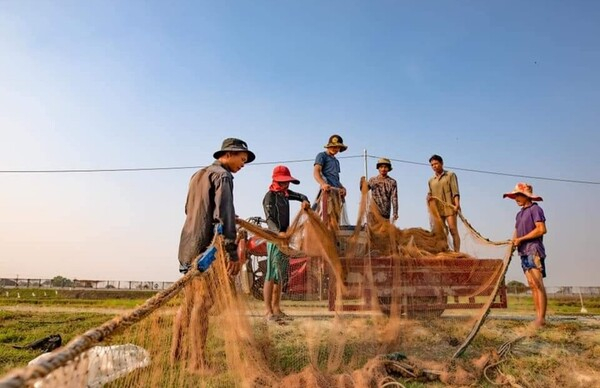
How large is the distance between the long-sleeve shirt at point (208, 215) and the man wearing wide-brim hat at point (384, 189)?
4.22 m

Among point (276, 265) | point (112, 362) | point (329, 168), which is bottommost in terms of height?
point (112, 362)

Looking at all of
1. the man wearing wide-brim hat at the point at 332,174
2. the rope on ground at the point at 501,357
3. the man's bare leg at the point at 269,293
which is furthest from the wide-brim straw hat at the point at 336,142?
the rope on ground at the point at 501,357

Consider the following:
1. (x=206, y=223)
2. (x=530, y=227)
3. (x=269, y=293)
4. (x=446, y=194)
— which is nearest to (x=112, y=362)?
(x=206, y=223)

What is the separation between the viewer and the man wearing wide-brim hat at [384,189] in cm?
809

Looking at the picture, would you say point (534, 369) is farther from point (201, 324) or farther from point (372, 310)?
point (201, 324)

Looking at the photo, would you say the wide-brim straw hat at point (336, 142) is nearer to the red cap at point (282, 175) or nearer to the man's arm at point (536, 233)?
the red cap at point (282, 175)

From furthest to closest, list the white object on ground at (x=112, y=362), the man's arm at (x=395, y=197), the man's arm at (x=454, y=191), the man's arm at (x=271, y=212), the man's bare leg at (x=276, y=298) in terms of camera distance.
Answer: the man's arm at (x=454, y=191) → the man's arm at (x=395, y=197) → the man's arm at (x=271, y=212) → the man's bare leg at (x=276, y=298) → the white object on ground at (x=112, y=362)

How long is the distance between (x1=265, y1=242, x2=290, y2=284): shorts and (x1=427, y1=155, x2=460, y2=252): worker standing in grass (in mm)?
3311

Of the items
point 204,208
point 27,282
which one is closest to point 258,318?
point 204,208

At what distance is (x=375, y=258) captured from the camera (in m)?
6.59

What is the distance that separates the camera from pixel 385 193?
8.17m

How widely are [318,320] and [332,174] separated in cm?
264

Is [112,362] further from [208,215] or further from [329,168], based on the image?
[329,168]

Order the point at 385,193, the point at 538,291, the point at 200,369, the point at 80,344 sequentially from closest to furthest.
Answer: the point at 80,344
the point at 200,369
the point at 538,291
the point at 385,193
